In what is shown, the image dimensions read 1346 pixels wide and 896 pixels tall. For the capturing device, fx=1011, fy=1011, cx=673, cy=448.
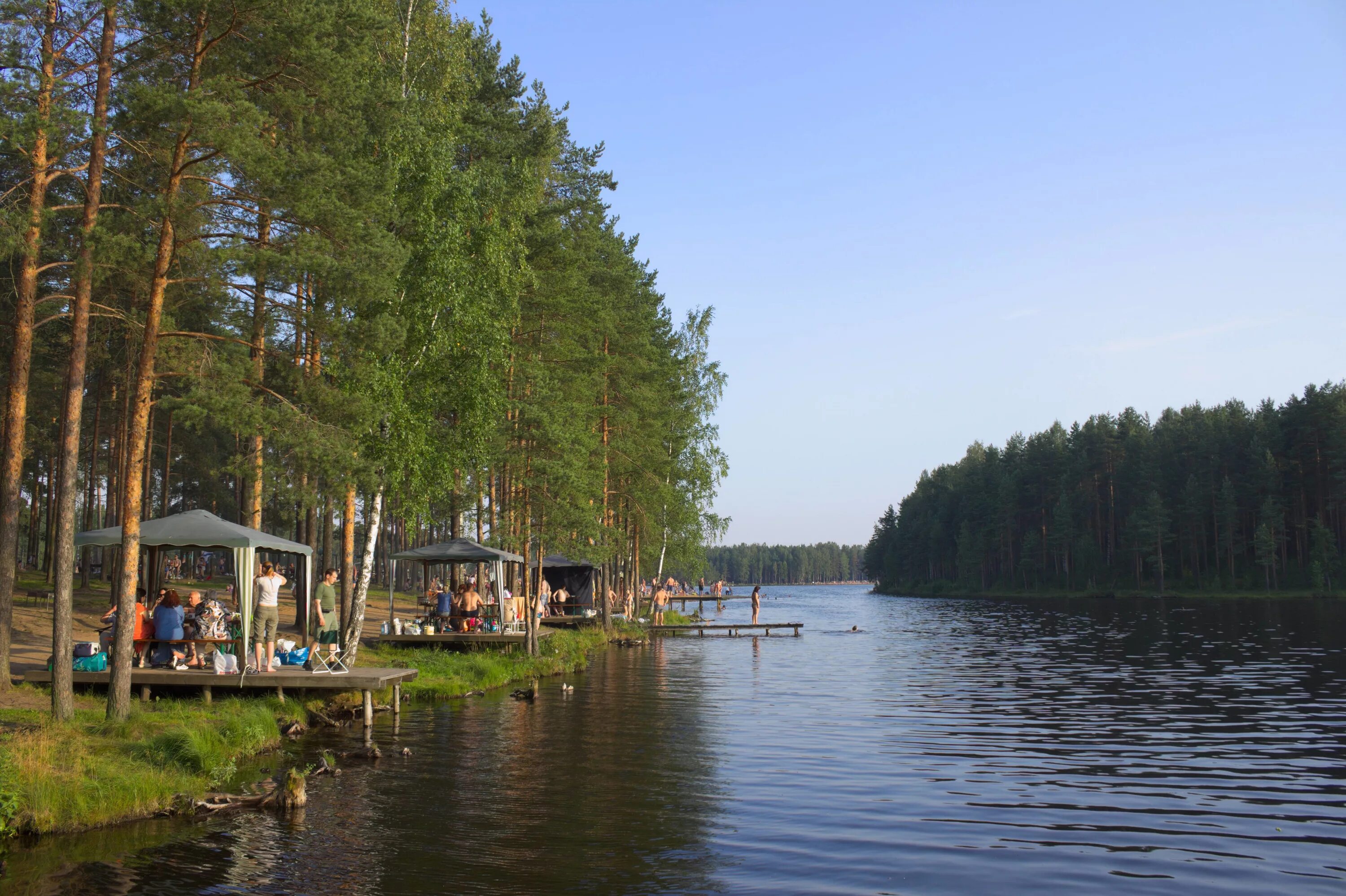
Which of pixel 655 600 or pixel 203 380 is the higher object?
pixel 203 380

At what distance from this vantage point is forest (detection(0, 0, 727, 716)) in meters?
14.1

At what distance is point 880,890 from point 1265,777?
8.41 meters

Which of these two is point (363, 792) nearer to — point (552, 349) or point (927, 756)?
point (927, 756)

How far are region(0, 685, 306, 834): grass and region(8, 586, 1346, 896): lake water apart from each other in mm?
370

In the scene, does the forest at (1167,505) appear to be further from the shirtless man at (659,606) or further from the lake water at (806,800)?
the lake water at (806,800)

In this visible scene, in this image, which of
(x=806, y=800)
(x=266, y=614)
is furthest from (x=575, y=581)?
(x=806, y=800)

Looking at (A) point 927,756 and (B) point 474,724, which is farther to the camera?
(B) point 474,724

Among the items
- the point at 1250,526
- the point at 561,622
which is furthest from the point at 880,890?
the point at 1250,526

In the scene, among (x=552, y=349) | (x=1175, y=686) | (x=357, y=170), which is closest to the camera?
(x=357, y=170)

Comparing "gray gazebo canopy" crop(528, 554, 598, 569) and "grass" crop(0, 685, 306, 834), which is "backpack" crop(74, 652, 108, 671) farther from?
"gray gazebo canopy" crop(528, 554, 598, 569)

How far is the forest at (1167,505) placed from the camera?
7681cm

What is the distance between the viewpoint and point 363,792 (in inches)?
508

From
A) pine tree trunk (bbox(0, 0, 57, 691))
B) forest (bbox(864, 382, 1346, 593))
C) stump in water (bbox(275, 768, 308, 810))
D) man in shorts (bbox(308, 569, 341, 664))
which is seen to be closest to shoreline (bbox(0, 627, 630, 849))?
stump in water (bbox(275, 768, 308, 810))

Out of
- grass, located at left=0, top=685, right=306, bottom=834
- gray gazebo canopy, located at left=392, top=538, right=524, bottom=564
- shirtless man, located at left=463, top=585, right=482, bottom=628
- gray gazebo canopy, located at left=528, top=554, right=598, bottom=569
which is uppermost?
gray gazebo canopy, located at left=392, top=538, right=524, bottom=564
